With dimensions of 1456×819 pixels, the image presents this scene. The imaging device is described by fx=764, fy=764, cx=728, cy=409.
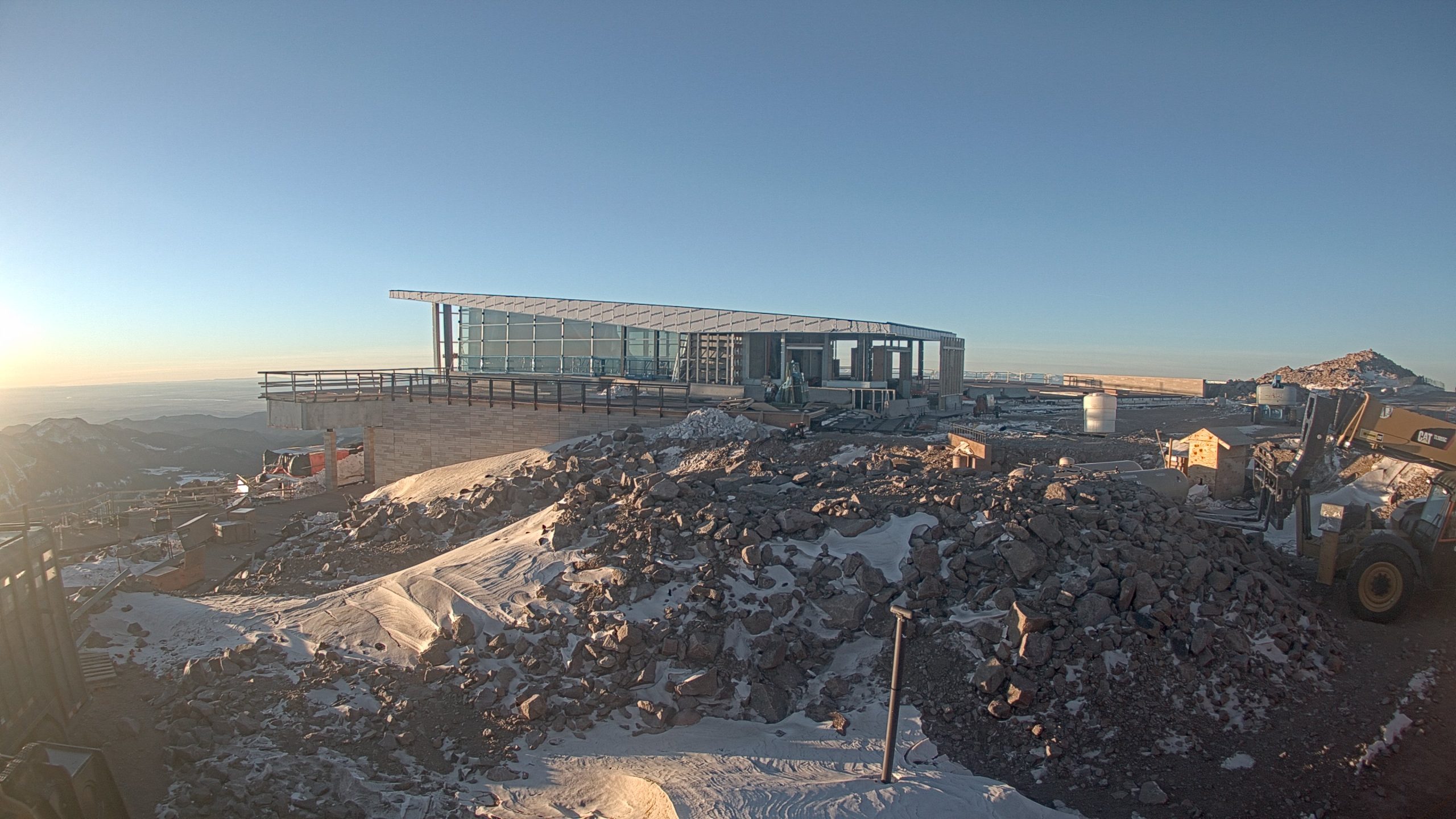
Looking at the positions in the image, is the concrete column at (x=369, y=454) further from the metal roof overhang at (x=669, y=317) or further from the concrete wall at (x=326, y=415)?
the metal roof overhang at (x=669, y=317)

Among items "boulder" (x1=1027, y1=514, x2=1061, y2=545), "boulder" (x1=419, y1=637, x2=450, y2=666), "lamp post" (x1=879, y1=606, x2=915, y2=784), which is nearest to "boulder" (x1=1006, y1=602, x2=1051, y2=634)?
"boulder" (x1=1027, y1=514, x2=1061, y2=545)

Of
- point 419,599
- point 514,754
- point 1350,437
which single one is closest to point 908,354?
point 1350,437

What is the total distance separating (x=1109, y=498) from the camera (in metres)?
10.9

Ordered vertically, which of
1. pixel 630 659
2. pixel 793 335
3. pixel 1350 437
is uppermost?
pixel 793 335

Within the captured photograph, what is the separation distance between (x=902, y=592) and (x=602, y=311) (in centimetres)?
A: 2179

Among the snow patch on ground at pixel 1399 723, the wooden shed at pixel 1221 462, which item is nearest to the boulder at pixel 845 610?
the snow patch on ground at pixel 1399 723

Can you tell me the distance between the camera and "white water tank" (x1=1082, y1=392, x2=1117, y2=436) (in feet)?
75.0

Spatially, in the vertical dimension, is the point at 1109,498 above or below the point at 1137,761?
above

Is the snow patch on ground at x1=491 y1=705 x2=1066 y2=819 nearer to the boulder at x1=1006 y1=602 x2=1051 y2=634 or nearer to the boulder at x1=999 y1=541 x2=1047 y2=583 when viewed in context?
the boulder at x1=1006 y1=602 x2=1051 y2=634

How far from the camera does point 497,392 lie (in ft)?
77.9

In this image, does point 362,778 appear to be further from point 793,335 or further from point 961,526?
point 793,335

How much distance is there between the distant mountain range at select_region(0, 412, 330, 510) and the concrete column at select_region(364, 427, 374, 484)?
13.6m

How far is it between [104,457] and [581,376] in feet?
104

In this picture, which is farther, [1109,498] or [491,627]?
[1109,498]
